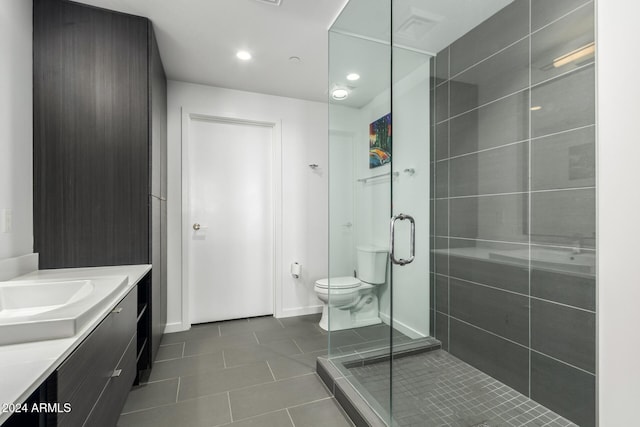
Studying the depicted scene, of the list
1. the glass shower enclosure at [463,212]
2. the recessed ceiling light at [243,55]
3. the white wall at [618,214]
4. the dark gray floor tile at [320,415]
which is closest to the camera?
the white wall at [618,214]

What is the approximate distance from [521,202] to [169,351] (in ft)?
9.00

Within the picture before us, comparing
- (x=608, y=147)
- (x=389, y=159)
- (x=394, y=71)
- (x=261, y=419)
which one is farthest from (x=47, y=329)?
(x=394, y=71)

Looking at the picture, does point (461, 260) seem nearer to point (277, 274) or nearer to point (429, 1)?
point (429, 1)

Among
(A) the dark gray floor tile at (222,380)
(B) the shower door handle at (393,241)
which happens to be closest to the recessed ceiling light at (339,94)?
(B) the shower door handle at (393,241)

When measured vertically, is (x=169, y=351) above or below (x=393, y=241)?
below

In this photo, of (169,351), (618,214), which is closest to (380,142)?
(618,214)

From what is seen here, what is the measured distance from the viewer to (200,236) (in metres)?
2.93

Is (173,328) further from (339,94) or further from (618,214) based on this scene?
(618,214)

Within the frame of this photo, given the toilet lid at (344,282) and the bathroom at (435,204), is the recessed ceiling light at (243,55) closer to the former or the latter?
the bathroom at (435,204)

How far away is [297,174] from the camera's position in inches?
127

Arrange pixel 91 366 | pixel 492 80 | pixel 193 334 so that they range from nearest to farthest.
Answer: pixel 91 366, pixel 492 80, pixel 193 334

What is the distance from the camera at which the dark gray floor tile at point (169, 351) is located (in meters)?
2.22

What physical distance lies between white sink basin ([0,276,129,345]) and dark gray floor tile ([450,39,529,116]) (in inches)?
84.9

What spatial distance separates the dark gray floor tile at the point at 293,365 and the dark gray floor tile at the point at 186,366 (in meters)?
0.40
